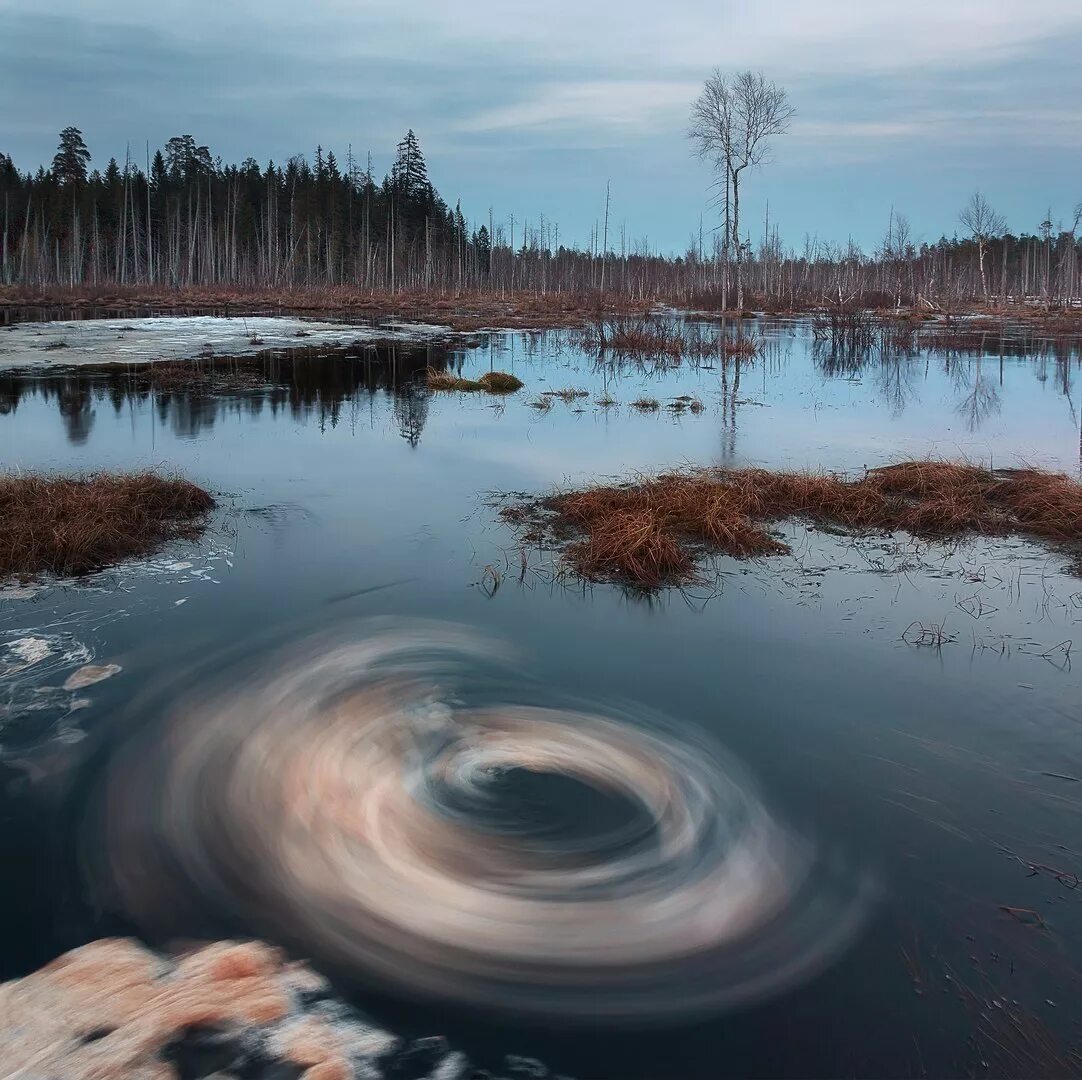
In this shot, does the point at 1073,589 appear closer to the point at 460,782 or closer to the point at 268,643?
the point at 460,782

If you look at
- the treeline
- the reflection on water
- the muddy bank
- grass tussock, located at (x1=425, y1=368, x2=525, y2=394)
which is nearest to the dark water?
the reflection on water

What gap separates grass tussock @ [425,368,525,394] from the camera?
20.1 metres

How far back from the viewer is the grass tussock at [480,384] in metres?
20.1

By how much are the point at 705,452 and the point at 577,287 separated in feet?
291

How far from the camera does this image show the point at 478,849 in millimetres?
4266

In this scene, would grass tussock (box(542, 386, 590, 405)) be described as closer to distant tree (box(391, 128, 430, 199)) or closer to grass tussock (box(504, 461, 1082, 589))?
grass tussock (box(504, 461, 1082, 589))

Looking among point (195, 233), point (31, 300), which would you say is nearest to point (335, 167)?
point (195, 233)

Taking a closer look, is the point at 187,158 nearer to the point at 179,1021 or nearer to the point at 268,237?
the point at 268,237

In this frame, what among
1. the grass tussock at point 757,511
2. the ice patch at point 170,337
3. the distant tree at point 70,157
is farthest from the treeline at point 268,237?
the grass tussock at point 757,511

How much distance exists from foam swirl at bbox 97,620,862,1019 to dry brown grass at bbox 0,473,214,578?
2940mm

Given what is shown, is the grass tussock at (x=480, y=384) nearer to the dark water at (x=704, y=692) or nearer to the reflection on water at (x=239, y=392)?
the reflection on water at (x=239, y=392)

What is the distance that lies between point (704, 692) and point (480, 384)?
15.4 m

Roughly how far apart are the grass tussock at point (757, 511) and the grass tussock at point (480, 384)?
9.56 meters

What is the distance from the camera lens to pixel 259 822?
4.48m
